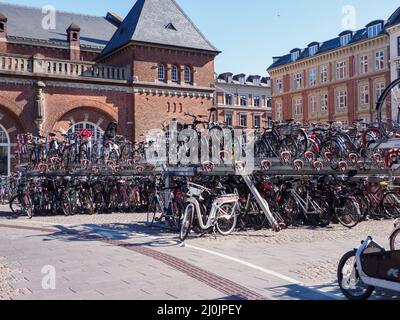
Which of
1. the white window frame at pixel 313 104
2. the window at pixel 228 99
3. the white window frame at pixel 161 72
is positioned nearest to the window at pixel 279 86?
the white window frame at pixel 313 104

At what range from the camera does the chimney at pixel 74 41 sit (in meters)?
34.8

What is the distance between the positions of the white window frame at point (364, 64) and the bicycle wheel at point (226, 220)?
42.6 m

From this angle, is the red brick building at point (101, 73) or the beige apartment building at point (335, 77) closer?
the red brick building at point (101, 73)

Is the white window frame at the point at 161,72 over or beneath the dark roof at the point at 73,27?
beneath

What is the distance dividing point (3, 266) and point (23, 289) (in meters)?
1.73

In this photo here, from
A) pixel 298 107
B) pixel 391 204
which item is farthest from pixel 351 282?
pixel 298 107

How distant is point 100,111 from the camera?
29.8 metres

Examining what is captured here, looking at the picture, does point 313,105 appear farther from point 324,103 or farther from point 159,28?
point 159,28

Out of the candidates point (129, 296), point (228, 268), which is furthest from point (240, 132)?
point (129, 296)

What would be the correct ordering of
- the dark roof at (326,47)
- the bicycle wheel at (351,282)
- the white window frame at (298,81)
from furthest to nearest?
the white window frame at (298,81) < the dark roof at (326,47) < the bicycle wheel at (351,282)

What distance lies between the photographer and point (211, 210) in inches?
432

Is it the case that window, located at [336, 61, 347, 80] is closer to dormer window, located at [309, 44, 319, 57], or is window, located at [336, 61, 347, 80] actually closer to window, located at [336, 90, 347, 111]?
window, located at [336, 90, 347, 111]

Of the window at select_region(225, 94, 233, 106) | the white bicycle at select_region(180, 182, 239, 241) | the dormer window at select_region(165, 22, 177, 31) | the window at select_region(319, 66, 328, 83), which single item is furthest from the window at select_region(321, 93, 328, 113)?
the white bicycle at select_region(180, 182, 239, 241)

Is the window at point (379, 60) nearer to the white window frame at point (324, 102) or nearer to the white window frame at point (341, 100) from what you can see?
the white window frame at point (341, 100)
